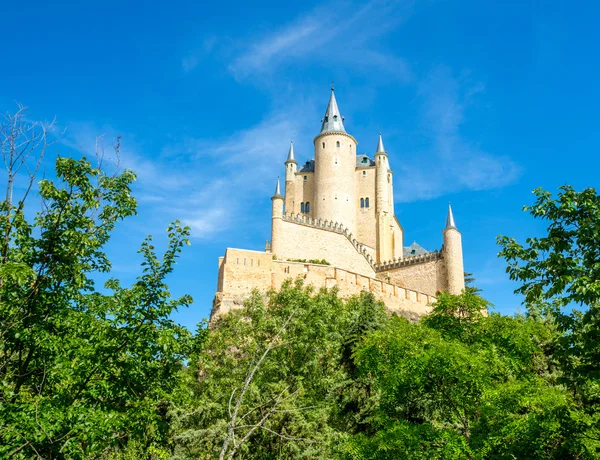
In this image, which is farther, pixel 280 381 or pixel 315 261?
pixel 315 261

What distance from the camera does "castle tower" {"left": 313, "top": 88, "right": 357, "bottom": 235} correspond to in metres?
65.0

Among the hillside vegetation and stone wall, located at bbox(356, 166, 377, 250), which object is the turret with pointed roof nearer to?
stone wall, located at bbox(356, 166, 377, 250)

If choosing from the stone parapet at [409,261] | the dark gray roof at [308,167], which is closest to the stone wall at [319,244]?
the stone parapet at [409,261]

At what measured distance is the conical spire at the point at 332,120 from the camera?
69562mm

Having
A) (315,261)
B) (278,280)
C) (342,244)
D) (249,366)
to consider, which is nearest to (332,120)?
(342,244)

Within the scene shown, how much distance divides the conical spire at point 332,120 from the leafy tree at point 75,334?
58.0 metres

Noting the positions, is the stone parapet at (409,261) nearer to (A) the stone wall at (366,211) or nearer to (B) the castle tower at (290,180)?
(A) the stone wall at (366,211)

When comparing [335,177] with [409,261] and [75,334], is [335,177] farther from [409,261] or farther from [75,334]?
[75,334]

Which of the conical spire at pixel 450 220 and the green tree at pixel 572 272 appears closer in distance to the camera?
the green tree at pixel 572 272

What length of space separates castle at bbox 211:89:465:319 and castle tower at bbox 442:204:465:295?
10 centimetres

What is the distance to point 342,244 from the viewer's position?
5650 cm

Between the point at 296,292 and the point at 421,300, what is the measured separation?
979 inches

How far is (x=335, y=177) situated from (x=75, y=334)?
5550 centimetres

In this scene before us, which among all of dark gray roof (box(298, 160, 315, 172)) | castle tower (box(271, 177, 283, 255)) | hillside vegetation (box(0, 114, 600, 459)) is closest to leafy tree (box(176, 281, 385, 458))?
hillside vegetation (box(0, 114, 600, 459))
